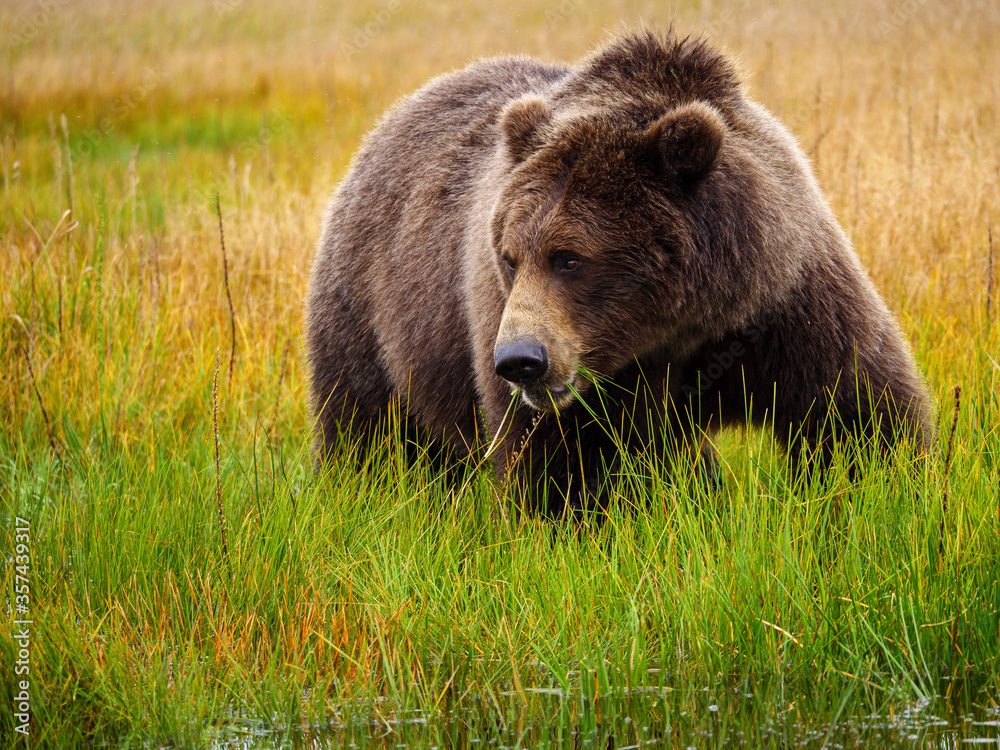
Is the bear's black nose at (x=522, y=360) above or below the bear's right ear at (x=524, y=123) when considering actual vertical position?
below

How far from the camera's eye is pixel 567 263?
364 centimetres

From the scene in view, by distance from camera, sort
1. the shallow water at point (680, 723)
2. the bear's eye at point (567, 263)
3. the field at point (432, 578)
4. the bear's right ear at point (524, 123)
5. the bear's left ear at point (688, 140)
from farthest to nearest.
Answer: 1. the bear's right ear at point (524, 123)
2. the bear's eye at point (567, 263)
3. the bear's left ear at point (688, 140)
4. the field at point (432, 578)
5. the shallow water at point (680, 723)

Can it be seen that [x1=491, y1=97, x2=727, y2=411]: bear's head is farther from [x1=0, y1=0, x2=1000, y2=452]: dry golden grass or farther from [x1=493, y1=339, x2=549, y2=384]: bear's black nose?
[x1=0, y1=0, x2=1000, y2=452]: dry golden grass

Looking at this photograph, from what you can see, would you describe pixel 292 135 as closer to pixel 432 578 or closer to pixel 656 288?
pixel 656 288

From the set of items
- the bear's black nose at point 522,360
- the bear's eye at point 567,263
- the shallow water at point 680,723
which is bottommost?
the shallow water at point 680,723

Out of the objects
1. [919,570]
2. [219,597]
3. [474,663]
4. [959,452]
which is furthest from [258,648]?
[959,452]

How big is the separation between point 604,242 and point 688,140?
1.49ft

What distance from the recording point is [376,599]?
3375 mm

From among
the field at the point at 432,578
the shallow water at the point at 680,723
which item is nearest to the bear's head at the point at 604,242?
the field at the point at 432,578

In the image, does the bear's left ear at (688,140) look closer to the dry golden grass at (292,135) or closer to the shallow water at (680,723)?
the dry golden grass at (292,135)

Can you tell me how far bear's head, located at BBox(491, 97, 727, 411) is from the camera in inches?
139

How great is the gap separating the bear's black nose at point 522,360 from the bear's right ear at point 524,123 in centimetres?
93

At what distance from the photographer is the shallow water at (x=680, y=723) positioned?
8.86 ft

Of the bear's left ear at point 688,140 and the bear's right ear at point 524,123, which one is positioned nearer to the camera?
the bear's left ear at point 688,140
